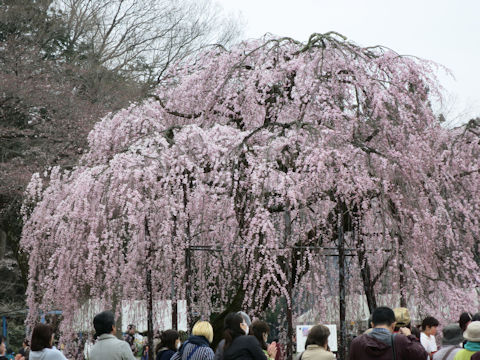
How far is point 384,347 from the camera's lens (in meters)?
3.97

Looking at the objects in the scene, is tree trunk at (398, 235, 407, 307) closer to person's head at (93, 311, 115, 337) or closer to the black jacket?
the black jacket

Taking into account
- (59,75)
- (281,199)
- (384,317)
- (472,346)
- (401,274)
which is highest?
(59,75)

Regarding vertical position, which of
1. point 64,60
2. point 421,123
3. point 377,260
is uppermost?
point 64,60

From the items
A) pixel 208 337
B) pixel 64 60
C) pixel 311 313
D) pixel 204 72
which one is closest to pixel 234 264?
pixel 311 313

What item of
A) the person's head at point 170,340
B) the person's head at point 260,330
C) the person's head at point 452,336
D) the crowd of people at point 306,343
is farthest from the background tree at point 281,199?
the person's head at point 452,336

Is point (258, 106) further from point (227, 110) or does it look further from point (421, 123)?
point (421, 123)

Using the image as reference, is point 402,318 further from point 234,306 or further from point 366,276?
point 234,306

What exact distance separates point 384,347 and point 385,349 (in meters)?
0.02

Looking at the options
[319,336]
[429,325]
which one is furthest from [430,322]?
[319,336]

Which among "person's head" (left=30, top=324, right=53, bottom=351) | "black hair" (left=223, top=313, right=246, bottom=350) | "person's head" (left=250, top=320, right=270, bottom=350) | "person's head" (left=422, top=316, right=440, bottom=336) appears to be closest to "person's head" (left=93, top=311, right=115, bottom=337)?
Result: "person's head" (left=30, top=324, right=53, bottom=351)

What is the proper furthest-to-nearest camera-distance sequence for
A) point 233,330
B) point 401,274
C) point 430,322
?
point 401,274 < point 430,322 < point 233,330

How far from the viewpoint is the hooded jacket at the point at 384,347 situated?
12.8ft

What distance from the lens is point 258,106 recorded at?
32.6 ft

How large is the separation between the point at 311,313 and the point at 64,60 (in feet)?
41.1
